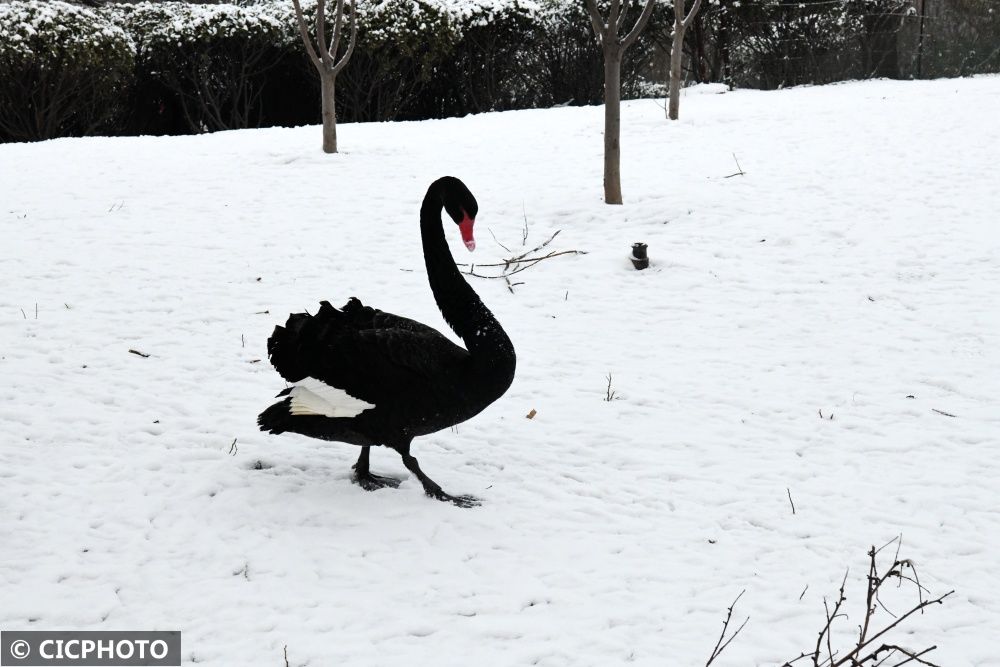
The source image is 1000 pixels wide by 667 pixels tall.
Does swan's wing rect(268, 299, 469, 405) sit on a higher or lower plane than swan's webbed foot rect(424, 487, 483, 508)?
higher

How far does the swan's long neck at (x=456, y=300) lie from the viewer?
397 cm

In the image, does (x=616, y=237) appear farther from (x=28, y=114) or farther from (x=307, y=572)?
(x=28, y=114)

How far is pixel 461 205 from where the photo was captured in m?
4.05

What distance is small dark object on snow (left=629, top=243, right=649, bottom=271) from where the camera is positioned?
293 inches

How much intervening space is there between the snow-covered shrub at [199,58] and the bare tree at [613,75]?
7.70m

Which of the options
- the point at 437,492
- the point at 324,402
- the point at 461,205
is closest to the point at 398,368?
the point at 324,402

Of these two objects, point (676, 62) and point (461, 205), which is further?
point (676, 62)

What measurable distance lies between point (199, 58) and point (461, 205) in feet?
39.4

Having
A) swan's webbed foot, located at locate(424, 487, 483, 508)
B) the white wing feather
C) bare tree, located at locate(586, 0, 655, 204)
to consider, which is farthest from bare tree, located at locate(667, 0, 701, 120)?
the white wing feather

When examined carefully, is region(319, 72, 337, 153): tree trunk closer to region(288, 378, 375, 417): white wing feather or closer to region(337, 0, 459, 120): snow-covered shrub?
region(337, 0, 459, 120): snow-covered shrub

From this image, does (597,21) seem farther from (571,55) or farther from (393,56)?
(571,55)

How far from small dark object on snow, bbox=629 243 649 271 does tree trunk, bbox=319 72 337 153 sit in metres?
4.78

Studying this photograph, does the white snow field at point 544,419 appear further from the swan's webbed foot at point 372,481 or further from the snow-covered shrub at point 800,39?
the snow-covered shrub at point 800,39

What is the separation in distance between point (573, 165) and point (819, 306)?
179 inches
